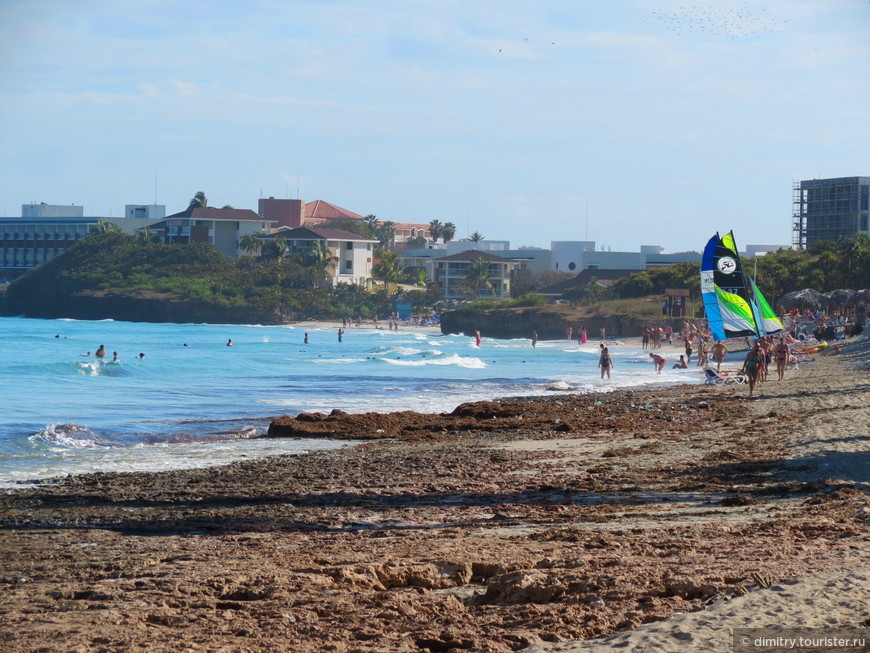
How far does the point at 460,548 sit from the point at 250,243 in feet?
312

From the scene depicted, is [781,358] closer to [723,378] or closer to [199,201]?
[723,378]

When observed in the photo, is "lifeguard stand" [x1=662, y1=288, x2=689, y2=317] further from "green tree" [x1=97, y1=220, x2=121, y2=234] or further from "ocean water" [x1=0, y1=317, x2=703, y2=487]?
"green tree" [x1=97, y1=220, x2=121, y2=234]

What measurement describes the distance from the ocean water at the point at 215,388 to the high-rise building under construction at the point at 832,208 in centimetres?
4580

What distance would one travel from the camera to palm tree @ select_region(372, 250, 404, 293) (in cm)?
9775

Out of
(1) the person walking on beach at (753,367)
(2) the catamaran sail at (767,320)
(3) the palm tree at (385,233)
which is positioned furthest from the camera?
(3) the palm tree at (385,233)

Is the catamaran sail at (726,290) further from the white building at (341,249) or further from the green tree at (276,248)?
the green tree at (276,248)

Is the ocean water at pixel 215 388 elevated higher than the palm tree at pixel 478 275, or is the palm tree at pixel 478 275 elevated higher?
the palm tree at pixel 478 275

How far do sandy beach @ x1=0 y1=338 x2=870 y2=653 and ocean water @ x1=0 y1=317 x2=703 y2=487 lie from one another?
8.25 feet

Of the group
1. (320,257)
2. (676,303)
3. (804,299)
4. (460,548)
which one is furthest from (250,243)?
(460,548)

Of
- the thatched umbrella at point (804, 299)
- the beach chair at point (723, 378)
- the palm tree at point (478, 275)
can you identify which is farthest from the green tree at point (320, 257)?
the beach chair at point (723, 378)

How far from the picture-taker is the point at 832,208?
91.3 metres

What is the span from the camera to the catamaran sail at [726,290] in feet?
87.5

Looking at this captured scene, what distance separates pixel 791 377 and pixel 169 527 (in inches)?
772

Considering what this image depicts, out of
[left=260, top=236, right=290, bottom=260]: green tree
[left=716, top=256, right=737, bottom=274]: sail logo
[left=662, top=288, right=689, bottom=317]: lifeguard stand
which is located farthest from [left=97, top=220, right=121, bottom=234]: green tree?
[left=716, top=256, right=737, bottom=274]: sail logo
